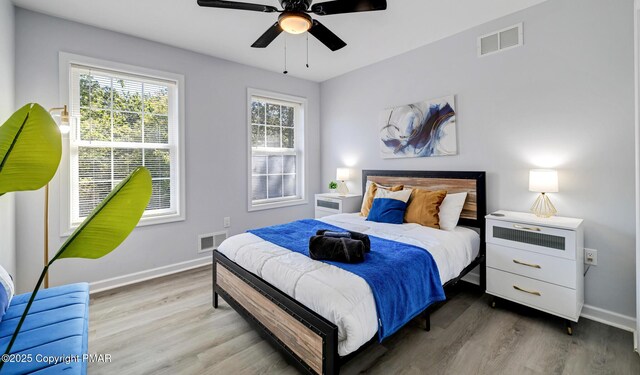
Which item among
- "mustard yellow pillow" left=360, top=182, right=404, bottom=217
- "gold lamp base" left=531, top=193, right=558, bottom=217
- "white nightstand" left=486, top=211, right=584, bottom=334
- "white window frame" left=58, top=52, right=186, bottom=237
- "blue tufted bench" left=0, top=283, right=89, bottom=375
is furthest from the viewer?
"mustard yellow pillow" left=360, top=182, right=404, bottom=217

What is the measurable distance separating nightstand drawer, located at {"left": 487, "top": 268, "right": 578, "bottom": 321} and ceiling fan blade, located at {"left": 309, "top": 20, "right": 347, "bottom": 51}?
2.47m

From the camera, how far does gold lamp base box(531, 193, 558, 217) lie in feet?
8.30

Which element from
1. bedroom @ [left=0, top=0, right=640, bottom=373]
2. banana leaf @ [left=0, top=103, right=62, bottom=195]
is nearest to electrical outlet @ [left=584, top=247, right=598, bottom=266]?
bedroom @ [left=0, top=0, right=640, bottom=373]

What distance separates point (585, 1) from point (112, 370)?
451 centimetres

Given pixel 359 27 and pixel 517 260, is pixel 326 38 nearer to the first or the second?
pixel 359 27

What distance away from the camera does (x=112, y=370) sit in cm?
182

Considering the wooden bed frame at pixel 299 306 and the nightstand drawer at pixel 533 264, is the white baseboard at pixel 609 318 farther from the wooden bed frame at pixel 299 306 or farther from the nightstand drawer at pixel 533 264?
the wooden bed frame at pixel 299 306

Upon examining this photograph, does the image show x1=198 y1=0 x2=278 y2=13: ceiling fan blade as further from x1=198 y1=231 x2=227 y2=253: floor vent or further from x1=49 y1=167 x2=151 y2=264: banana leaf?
x1=198 y1=231 x2=227 y2=253: floor vent

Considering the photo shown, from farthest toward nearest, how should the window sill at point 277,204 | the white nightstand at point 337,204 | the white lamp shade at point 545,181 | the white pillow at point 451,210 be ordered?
1. the window sill at point 277,204
2. the white nightstand at point 337,204
3. the white pillow at point 451,210
4. the white lamp shade at point 545,181

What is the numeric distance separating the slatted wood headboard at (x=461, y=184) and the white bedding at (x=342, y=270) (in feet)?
0.70

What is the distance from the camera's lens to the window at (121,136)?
2.91 m

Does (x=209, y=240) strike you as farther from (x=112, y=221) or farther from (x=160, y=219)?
(x=112, y=221)

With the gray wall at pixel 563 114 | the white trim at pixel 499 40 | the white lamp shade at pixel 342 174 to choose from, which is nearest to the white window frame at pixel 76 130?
the white lamp shade at pixel 342 174

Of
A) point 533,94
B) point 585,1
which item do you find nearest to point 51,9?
point 533,94
